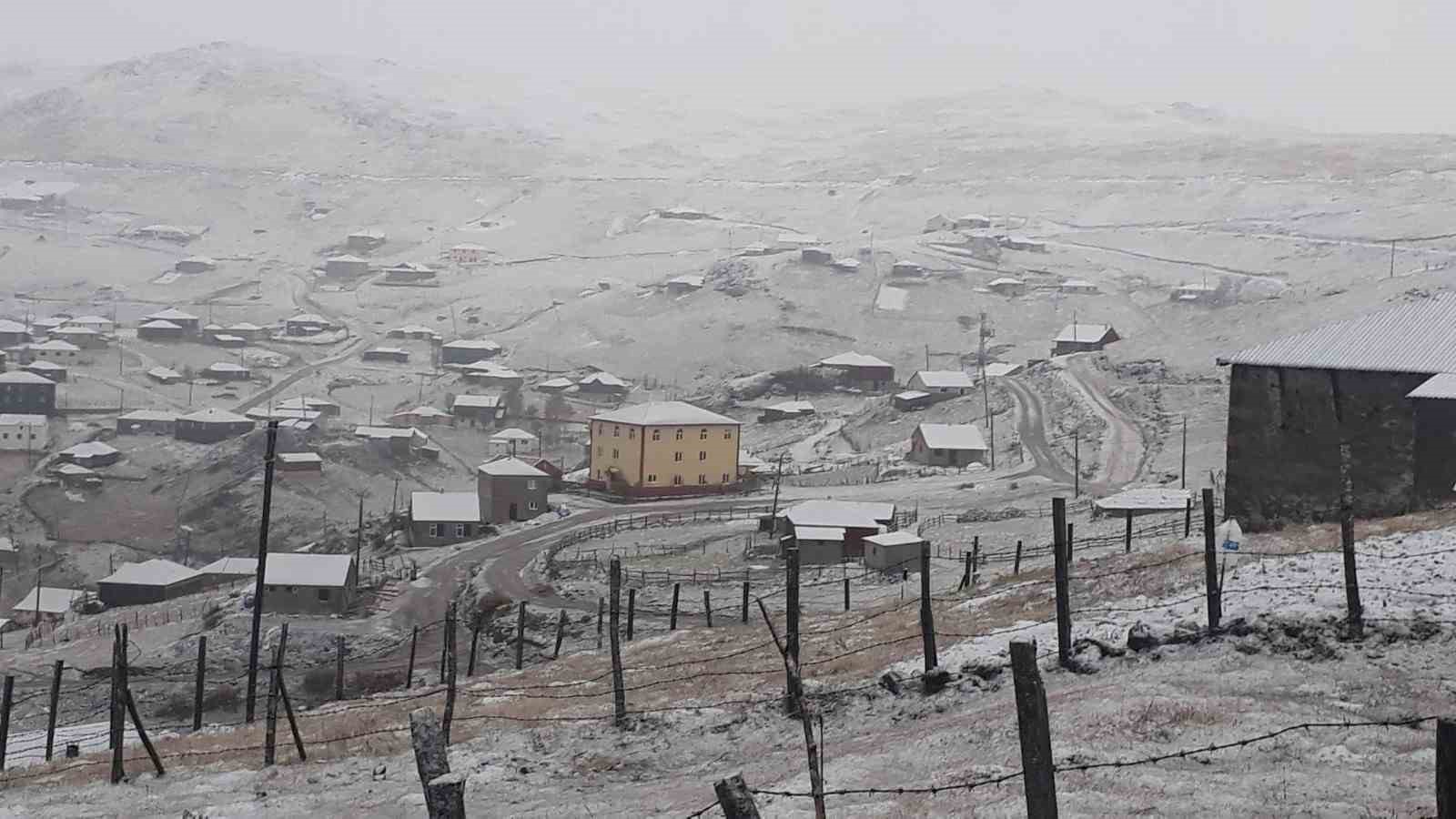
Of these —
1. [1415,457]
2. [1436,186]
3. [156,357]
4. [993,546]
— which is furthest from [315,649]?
[1436,186]

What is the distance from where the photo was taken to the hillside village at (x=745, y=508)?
65.3 ft

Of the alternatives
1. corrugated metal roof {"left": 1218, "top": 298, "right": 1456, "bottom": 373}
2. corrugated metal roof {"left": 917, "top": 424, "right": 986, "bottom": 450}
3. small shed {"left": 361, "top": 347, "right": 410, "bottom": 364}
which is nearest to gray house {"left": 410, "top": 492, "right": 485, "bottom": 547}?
corrugated metal roof {"left": 917, "top": 424, "right": 986, "bottom": 450}

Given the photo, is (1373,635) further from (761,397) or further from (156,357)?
(156,357)

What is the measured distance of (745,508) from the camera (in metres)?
88.2

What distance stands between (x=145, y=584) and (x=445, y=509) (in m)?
16.8

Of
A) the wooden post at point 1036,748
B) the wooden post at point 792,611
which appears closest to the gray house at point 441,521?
the wooden post at point 792,611

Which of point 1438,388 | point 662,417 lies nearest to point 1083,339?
point 662,417

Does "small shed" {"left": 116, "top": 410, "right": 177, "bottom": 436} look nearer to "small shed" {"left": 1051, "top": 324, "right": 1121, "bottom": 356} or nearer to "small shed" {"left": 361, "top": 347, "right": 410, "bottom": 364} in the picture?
"small shed" {"left": 361, "top": 347, "right": 410, "bottom": 364}

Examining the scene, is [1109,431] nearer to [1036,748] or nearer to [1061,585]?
[1061,585]

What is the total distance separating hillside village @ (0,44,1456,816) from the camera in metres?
19.9

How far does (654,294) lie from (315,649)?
111736 millimetres

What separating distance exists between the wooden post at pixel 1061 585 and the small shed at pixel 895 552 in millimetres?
41932

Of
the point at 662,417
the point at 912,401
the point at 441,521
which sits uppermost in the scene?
the point at 912,401

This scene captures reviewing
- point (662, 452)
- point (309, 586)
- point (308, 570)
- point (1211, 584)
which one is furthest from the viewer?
point (662, 452)
